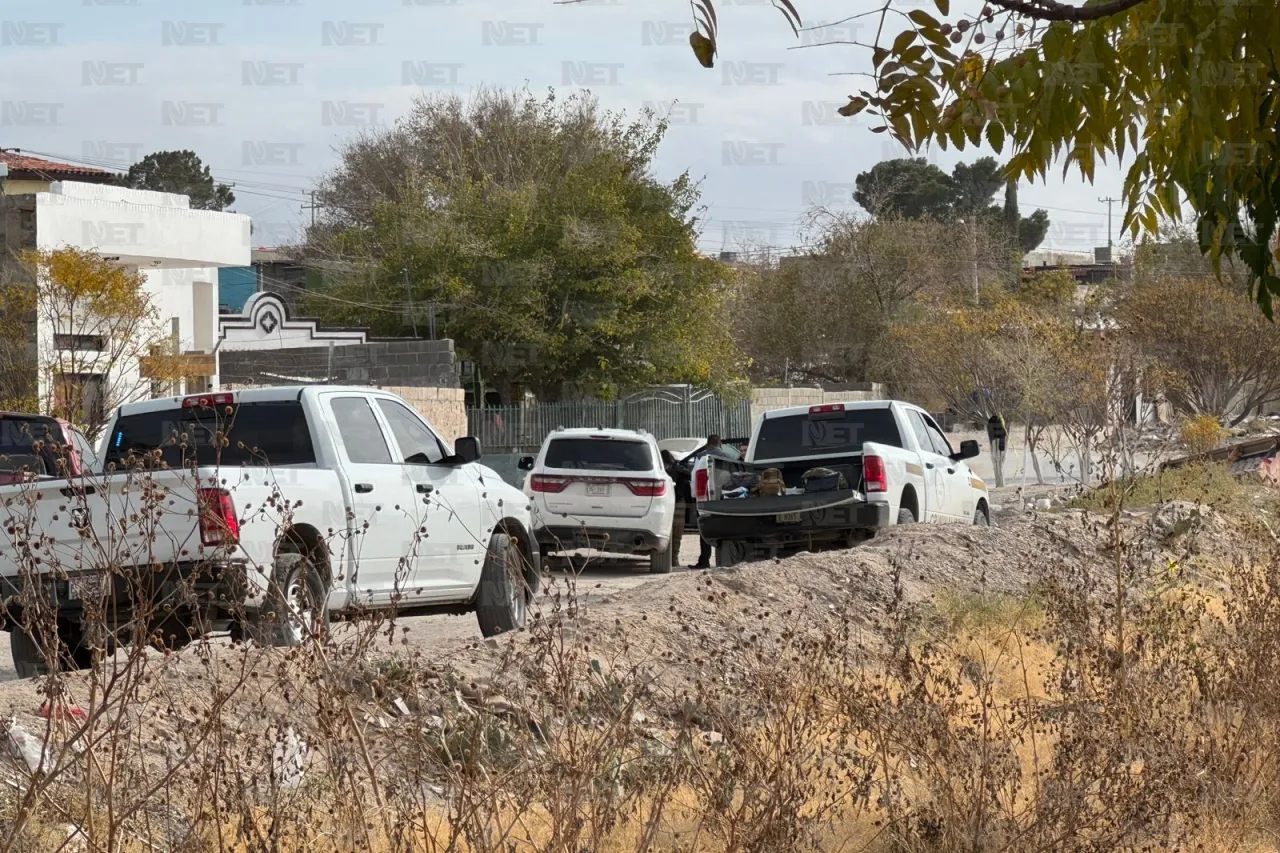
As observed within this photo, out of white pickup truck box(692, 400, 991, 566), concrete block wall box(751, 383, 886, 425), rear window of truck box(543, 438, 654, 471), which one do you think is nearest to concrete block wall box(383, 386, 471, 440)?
concrete block wall box(751, 383, 886, 425)

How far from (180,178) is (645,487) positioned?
7583cm

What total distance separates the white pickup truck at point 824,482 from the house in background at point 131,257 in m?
16.9

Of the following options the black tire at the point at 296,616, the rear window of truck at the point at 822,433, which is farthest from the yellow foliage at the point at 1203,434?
the black tire at the point at 296,616

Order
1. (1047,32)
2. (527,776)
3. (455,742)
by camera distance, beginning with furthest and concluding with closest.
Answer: (455,742)
(527,776)
(1047,32)

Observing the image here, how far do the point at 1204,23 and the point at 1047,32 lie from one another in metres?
0.55

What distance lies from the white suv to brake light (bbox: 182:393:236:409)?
9357 millimetres

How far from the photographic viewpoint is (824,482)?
54.1 ft

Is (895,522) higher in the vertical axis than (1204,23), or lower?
lower

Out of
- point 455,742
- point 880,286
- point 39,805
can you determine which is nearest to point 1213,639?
point 455,742

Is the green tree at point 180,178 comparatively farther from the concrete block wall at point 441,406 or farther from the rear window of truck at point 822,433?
the rear window of truck at point 822,433

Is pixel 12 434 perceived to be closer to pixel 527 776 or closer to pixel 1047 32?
pixel 527 776

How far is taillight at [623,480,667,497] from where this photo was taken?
66.3ft

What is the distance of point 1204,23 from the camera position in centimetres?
461

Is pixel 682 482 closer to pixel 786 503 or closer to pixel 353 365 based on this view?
pixel 786 503
